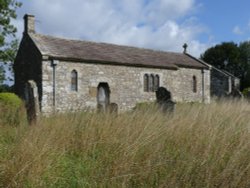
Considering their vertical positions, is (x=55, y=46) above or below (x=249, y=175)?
above

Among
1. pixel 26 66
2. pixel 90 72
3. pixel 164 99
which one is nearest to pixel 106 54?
pixel 90 72

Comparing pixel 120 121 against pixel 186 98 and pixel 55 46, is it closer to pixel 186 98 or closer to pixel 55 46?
pixel 55 46

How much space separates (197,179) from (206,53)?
189 feet

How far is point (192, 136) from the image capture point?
18.4 ft

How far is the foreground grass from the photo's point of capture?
4.09 meters

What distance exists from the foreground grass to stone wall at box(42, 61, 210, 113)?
46.6 feet

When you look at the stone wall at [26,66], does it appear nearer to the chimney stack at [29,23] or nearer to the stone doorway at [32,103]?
the chimney stack at [29,23]

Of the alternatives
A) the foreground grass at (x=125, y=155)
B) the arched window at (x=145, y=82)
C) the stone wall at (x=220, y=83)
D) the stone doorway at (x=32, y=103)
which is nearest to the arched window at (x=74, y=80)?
the arched window at (x=145, y=82)

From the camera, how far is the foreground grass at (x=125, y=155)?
409cm

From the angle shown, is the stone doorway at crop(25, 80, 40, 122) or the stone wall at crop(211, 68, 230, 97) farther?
the stone wall at crop(211, 68, 230, 97)

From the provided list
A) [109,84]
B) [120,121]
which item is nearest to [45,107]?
[109,84]

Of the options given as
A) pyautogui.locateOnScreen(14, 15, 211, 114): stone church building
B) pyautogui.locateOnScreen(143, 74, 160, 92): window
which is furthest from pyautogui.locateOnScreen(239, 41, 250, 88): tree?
pyautogui.locateOnScreen(143, 74, 160, 92): window

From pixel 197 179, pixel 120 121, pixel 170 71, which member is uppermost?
pixel 170 71

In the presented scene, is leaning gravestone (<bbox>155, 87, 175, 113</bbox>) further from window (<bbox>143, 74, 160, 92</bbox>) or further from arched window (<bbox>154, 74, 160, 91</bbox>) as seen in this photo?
arched window (<bbox>154, 74, 160, 91</bbox>)
